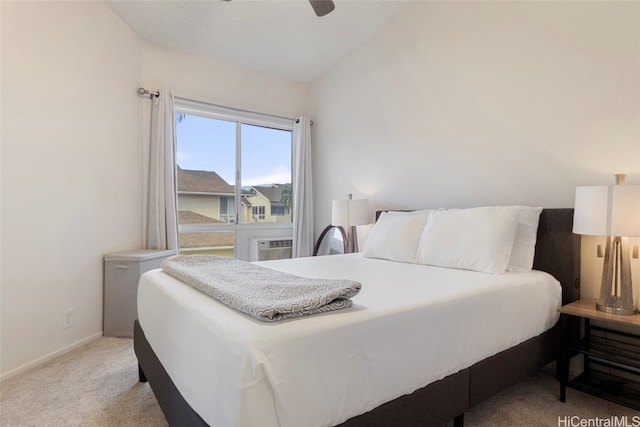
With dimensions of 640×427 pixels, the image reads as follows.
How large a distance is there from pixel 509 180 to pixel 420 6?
6.04 ft

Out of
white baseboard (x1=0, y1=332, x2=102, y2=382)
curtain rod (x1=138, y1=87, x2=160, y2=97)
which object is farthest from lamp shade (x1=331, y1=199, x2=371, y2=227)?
white baseboard (x1=0, y1=332, x2=102, y2=382)

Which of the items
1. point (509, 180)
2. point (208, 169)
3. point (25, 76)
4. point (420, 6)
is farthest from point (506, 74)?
point (25, 76)

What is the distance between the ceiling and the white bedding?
8.07 feet

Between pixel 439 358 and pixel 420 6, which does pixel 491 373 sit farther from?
pixel 420 6

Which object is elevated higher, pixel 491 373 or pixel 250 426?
pixel 250 426

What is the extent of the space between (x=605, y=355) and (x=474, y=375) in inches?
32.1

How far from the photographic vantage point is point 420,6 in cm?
310

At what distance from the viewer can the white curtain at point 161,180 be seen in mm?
3316

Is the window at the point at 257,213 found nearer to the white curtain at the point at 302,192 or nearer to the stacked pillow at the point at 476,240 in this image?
the white curtain at the point at 302,192

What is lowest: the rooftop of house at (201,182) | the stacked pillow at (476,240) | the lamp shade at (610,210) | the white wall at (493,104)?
the stacked pillow at (476,240)

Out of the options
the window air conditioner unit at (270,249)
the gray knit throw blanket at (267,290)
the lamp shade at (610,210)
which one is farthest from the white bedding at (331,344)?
the window air conditioner unit at (270,249)

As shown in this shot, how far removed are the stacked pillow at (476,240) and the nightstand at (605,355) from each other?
40cm

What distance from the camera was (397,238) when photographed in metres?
2.59

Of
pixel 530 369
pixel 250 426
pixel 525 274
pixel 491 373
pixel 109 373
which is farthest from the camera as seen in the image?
pixel 109 373
